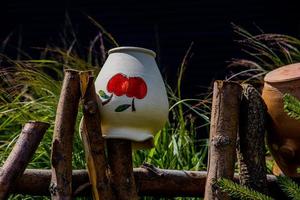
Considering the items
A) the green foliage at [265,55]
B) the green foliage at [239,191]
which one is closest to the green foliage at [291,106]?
the green foliage at [239,191]

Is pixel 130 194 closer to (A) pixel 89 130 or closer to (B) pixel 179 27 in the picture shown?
(A) pixel 89 130

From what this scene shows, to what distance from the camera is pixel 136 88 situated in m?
2.38

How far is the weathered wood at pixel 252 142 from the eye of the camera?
2441 millimetres

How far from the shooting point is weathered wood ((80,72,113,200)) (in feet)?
7.67

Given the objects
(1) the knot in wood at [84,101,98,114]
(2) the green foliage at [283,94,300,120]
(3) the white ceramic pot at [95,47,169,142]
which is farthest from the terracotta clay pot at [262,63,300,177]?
(1) the knot in wood at [84,101,98,114]

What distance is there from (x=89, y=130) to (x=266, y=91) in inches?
25.1

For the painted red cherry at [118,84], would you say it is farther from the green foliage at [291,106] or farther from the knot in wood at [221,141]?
the green foliage at [291,106]

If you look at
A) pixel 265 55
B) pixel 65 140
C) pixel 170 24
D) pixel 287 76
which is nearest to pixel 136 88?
pixel 65 140

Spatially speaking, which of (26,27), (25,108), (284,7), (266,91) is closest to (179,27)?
(284,7)

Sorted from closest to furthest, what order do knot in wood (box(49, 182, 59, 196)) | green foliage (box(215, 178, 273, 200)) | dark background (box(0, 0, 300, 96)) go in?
green foliage (box(215, 178, 273, 200))
knot in wood (box(49, 182, 59, 196))
dark background (box(0, 0, 300, 96))

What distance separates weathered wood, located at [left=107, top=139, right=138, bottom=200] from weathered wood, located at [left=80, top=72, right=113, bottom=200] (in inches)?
1.3

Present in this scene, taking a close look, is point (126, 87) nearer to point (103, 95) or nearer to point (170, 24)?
point (103, 95)

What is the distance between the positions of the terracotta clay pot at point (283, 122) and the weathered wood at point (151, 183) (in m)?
0.07

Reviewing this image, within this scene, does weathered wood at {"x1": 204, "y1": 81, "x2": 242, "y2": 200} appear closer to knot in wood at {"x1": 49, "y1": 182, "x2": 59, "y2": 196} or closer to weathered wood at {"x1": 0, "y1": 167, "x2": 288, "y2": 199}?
weathered wood at {"x1": 0, "y1": 167, "x2": 288, "y2": 199}
